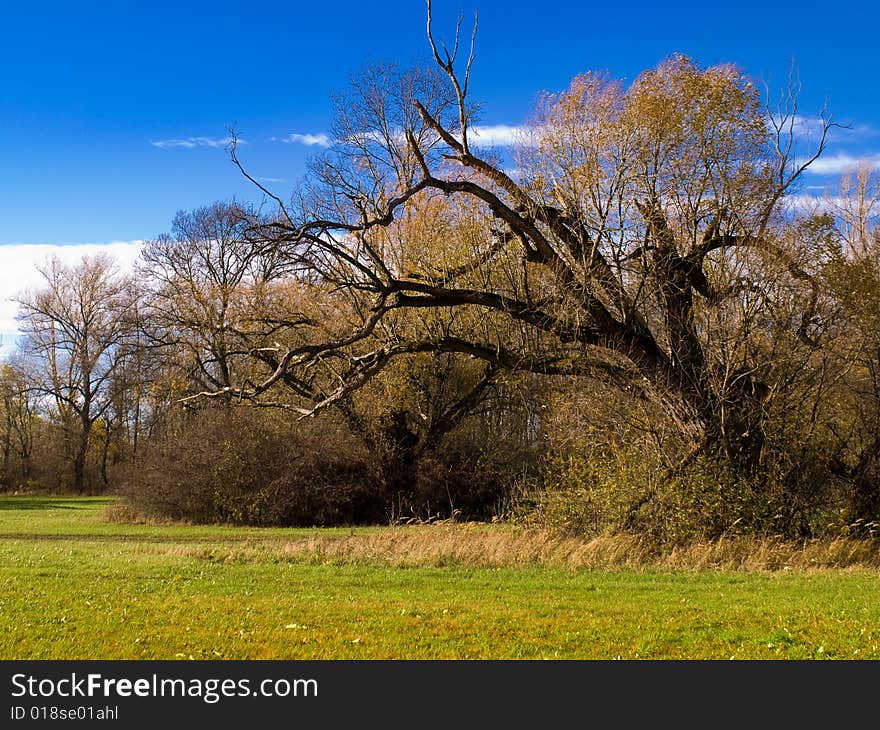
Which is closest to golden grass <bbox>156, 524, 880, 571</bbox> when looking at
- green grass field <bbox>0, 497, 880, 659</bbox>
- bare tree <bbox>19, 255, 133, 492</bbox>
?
green grass field <bbox>0, 497, 880, 659</bbox>

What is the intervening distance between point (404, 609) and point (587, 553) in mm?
7032

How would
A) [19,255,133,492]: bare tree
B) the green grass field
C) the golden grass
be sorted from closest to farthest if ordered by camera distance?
the green grass field
the golden grass
[19,255,133,492]: bare tree

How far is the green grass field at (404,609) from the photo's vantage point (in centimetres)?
821

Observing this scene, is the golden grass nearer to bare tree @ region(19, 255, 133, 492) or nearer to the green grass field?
the green grass field

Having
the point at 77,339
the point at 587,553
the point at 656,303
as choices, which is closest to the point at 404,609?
the point at 587,553

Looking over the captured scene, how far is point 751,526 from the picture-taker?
1764 cm

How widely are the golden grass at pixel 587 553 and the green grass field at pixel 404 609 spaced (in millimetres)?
194

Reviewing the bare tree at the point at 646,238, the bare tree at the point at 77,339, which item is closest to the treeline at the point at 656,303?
the bare tree at the point at 646,238

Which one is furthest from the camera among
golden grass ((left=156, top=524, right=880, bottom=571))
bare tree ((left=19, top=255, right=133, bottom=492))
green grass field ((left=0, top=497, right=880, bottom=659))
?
bare tree ((left=19, top=255, right=133, bottom=492))

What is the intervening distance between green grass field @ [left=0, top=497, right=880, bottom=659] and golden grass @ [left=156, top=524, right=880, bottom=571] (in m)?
0.19

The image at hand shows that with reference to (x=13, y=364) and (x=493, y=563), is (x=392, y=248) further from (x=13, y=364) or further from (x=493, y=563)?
(x=13, y=364)

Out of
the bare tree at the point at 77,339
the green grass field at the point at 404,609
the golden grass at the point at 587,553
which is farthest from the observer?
the bare tree at the point at 77,339

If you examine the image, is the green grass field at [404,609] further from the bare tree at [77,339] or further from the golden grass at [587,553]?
the bare tree at [77,339]

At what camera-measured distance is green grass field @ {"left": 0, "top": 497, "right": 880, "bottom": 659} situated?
8.21 meters
